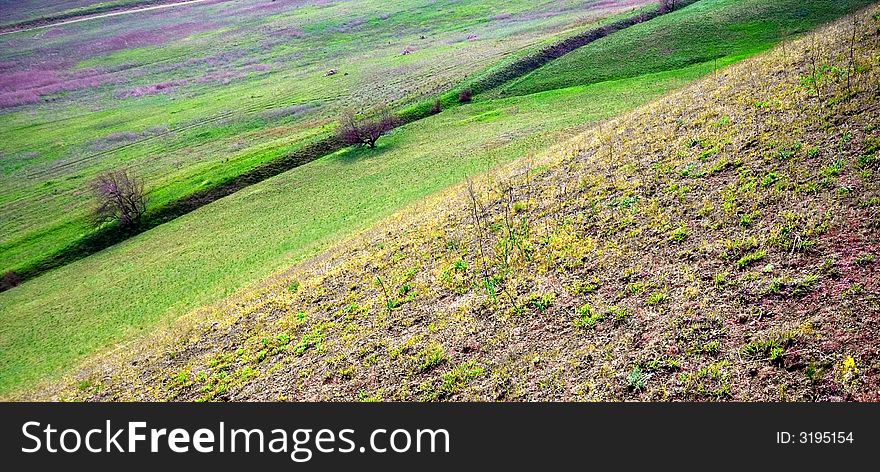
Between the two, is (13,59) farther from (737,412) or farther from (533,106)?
(737,412)

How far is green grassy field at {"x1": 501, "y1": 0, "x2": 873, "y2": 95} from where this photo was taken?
6631 centimetres

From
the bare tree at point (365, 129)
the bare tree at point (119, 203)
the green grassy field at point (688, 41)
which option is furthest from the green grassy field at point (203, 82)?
the green grassy field at point (688, 41)

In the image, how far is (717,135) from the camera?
79.4ft

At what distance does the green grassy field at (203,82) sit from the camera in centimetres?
6350

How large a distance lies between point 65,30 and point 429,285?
198 meters

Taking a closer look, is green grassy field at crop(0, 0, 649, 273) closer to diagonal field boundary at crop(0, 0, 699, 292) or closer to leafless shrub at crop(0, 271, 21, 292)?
diagonal field boundary at crop(0, 0, 699, 292)

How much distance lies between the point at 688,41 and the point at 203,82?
9534 centimetres

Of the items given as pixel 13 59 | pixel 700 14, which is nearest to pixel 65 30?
pixel 13 59

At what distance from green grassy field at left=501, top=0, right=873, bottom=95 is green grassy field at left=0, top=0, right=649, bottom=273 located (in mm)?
14219

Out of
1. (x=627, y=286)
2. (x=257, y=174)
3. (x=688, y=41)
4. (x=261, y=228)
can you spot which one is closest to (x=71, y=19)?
(x=257, y=174)

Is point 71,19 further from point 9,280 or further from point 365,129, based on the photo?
point 9,280

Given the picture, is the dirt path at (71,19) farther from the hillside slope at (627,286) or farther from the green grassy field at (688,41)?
the hillside slope at (627,286)

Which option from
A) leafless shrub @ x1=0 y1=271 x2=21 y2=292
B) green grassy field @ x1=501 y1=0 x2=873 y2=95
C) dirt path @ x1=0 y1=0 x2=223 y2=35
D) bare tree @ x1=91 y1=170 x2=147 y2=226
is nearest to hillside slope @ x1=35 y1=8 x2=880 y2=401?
leafless shrub @ x1=0 y1=271 x2=21 y2=292

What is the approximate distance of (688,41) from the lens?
71.6 m
